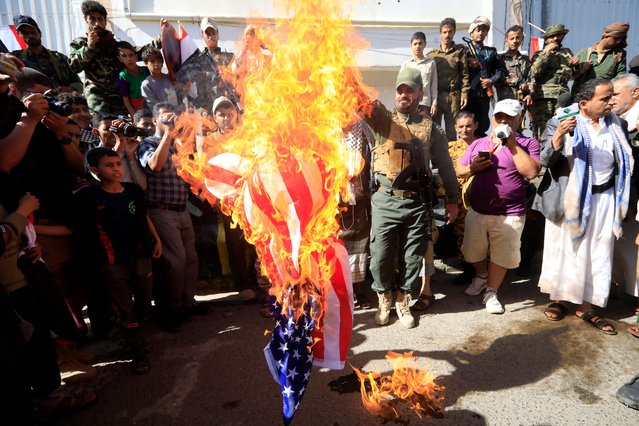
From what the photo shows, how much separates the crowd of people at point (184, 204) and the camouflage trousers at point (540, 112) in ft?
5.22

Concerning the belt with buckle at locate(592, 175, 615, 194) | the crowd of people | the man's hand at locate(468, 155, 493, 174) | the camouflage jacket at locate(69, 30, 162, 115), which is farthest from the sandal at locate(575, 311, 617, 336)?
the camouflage jacket at locate(69, 30, 162, 115)

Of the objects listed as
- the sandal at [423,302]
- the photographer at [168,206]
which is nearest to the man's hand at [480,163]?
the sandal at [423,302]

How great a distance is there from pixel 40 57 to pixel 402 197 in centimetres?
559

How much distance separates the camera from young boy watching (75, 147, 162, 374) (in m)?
3.72

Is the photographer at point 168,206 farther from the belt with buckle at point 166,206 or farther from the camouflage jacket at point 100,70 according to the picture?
the camouflage jacket at point 100,70

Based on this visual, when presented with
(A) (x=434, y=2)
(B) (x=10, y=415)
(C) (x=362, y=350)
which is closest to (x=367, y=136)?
(C) (x=362, y=350)

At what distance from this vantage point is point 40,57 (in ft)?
18.5

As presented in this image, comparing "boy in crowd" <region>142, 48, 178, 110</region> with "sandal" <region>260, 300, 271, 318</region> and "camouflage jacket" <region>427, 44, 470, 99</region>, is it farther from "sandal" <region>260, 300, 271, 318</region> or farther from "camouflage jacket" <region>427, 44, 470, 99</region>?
"camouflage jacket" <region>427, 44, 470, 99</region>

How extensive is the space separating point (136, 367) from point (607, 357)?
4449 millimetres

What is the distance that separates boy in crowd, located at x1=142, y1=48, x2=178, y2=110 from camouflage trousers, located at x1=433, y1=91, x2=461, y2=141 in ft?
15.4

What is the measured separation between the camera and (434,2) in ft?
36.0

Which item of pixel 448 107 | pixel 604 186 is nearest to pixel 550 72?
pixel 448 107

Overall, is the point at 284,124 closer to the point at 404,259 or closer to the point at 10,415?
the point at 10,415

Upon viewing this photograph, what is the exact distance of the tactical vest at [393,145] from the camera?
4.24 m
